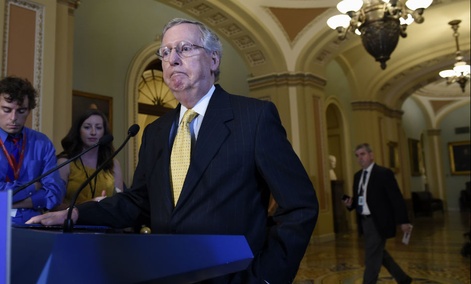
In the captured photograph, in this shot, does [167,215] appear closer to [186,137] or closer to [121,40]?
[186,137]

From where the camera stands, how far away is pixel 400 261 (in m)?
6.04

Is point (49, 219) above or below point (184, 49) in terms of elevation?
below

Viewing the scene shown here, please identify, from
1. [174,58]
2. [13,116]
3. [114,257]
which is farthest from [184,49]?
[13,116]

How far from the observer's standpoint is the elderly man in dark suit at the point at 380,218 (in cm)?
409

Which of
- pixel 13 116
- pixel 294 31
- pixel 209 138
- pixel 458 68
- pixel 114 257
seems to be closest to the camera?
pixel 114 257

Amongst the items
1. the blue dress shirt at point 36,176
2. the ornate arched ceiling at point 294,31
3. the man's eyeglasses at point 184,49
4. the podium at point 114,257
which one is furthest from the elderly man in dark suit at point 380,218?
the ornate arched ceiling at point 294,31

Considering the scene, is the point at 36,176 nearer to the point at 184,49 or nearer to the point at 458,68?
the point at 184,49

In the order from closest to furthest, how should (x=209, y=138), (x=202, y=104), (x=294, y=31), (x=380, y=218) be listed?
(x=209, y=138) < (x=202, y=104) < (x=380, y=218) < (x=294, y=31)

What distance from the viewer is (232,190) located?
1.11 m

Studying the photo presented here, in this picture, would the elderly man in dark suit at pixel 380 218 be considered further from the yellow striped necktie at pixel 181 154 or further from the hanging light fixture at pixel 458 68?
the hanging light fixture at pixel 458 68

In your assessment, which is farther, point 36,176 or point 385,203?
point 385,203

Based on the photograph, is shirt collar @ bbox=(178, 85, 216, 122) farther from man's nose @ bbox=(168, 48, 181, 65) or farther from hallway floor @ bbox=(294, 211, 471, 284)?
hallway floor @ bbox=(294, 211, 471, 284)

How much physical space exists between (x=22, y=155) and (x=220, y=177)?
58.4 inches

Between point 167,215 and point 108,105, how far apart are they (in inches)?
228
